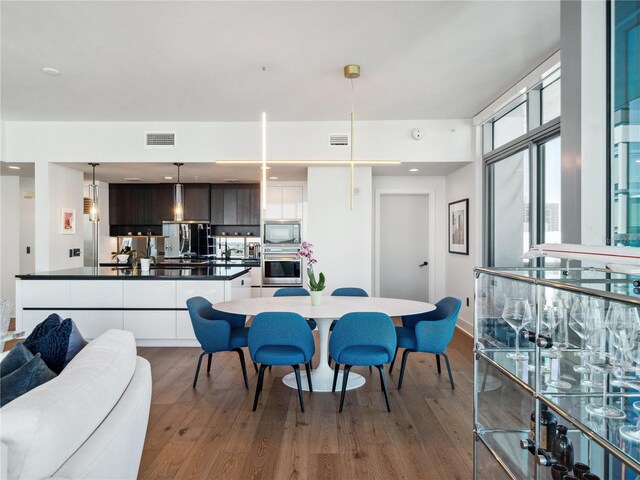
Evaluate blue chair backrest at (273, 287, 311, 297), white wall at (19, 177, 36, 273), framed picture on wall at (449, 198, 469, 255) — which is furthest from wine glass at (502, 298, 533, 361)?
white wall at (19, 177, 36, 273)

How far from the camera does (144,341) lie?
4973 millimetres

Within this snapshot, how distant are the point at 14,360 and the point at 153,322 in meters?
3.43

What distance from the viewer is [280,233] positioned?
721cm

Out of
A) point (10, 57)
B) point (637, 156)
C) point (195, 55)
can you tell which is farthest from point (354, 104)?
point (10, 57)

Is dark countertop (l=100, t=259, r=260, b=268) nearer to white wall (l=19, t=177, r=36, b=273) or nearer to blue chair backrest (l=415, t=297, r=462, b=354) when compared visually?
white wall (l=19, t=177, r=36, b=273)

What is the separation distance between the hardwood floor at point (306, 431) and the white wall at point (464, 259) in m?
1.81

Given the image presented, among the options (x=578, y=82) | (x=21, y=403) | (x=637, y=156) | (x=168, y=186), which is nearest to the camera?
(x=21, y=403)

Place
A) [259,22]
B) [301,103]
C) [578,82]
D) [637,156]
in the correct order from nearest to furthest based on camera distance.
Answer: [637,156] < [578,82] < [259,22] < [301,103]

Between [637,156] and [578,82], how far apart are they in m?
0.55

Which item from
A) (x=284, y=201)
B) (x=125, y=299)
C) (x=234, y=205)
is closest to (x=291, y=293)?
(x=125, y=299)

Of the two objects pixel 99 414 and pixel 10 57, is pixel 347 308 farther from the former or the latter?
pixel 10 57

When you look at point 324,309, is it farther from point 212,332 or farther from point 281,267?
point 281,267

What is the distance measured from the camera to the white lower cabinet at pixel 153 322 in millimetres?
4871

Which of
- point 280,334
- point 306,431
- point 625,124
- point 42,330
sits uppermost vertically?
point 625,124
